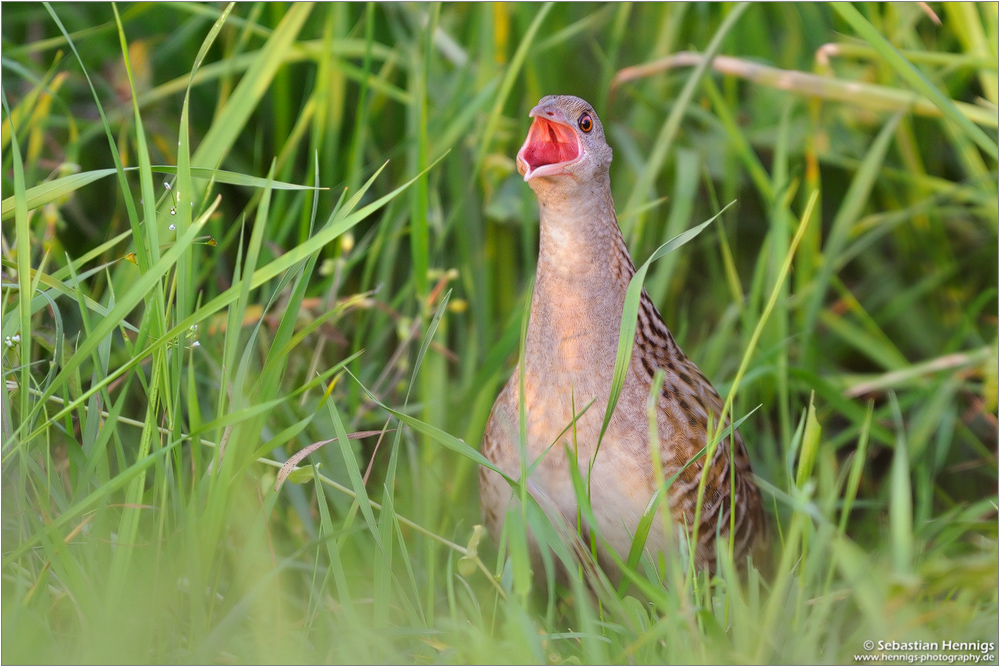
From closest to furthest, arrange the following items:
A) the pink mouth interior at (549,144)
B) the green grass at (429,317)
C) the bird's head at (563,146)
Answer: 1. the green grass at (429,317)
2. the bird's head at (563,146)
3. the pink mouth interior at (549,144)

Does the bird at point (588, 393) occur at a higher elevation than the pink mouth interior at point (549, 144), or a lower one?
lower

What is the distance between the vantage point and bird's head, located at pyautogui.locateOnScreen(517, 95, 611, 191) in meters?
1.89

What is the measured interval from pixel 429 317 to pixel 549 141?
74 centimetres

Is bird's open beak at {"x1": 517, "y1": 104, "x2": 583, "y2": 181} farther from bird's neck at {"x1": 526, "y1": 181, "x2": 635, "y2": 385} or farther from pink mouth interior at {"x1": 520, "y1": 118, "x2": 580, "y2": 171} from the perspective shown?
bird's neck at {"x1": 526, "y1": 181, "x2": 635, "y2": 385}

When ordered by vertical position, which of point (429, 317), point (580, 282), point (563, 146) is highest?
point (563, 146)

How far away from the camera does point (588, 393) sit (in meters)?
1.96

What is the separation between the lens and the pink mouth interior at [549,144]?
207 centimetres

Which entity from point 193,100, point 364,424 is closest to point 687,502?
Answer: point 364,424

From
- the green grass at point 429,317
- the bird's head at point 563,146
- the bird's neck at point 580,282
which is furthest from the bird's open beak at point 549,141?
the green grass at point 429,317

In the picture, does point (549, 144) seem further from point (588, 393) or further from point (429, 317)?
point (429, 317)

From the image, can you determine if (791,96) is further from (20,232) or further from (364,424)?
(20,232)

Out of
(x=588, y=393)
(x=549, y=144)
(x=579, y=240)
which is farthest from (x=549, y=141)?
(x=588, y=393)

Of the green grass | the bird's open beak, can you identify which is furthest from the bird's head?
the green grass

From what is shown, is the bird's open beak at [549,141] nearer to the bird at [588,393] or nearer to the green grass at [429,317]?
the bird at [588,393]
